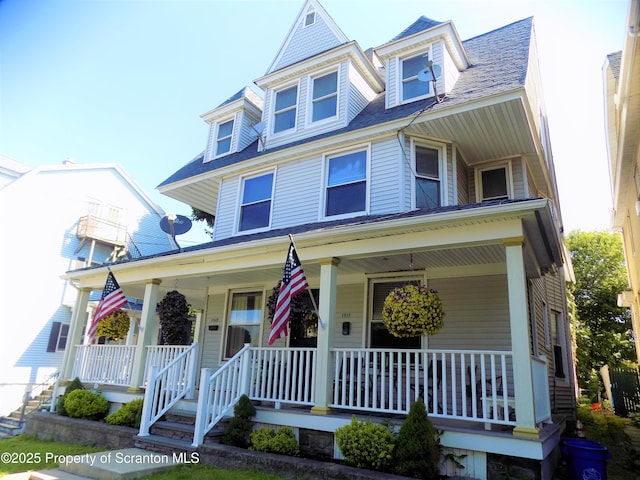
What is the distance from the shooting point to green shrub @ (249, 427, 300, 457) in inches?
238

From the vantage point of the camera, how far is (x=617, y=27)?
18.4 ft

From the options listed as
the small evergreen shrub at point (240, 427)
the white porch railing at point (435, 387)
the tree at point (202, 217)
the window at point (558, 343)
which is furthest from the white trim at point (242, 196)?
the tree at point (202, 217)

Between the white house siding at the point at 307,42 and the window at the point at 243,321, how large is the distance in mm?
6126

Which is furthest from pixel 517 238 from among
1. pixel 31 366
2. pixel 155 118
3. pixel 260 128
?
pixel 31 366

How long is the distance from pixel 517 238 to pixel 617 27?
3.06 m

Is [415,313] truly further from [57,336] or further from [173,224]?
[57,336]

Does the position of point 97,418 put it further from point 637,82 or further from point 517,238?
point 637,82

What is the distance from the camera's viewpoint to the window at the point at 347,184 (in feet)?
29.2

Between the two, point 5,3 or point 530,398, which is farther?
point 530,398

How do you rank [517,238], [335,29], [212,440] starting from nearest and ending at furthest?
1. [517,238]
2. [212,440]
3. [335,29]

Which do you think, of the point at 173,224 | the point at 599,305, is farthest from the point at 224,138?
the point at 599,305

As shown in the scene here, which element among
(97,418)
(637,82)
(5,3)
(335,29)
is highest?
(335,29)

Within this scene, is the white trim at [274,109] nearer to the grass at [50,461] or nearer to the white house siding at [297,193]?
the white house siding at [297,193]

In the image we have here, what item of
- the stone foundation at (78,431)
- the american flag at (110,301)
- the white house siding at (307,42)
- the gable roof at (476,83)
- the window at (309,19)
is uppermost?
the window at (309,19)
